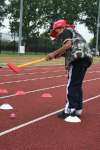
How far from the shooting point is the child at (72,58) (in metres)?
10.4

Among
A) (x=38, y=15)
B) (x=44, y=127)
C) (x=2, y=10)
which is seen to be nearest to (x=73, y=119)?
(x=44, y=127)

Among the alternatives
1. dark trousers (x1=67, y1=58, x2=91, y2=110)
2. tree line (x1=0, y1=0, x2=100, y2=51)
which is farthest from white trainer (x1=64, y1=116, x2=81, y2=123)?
tree line (x1=0, y1=0, x2=100, y2=51)

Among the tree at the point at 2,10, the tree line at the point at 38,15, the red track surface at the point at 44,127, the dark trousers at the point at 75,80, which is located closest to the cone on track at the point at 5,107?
the red track surface at the point at 44,127

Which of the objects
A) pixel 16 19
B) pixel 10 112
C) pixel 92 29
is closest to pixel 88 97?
pixel 10 112

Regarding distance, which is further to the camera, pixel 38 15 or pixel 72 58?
pixel 38 15

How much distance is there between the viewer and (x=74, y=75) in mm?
10586

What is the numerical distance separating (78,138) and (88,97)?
6.14 meters

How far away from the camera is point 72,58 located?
34.1 ft

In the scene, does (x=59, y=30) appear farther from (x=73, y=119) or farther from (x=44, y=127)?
(x=44, y=127)

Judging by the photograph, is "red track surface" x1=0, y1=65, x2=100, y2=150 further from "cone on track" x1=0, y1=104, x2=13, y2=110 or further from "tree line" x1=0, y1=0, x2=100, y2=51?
"tree line" x1=0, y1=0, x2=100, y2=51

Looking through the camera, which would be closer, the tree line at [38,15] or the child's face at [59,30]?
the child's face at [59,30]

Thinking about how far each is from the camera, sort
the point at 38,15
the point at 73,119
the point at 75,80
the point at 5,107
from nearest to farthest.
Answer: the point at 73,119 → the point at 75,80 → the point at 5,107 → the point at 38,15

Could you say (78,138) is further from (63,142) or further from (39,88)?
(39,88)

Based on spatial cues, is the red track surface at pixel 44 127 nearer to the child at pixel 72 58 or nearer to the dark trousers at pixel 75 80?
the child at pixel 72 58
